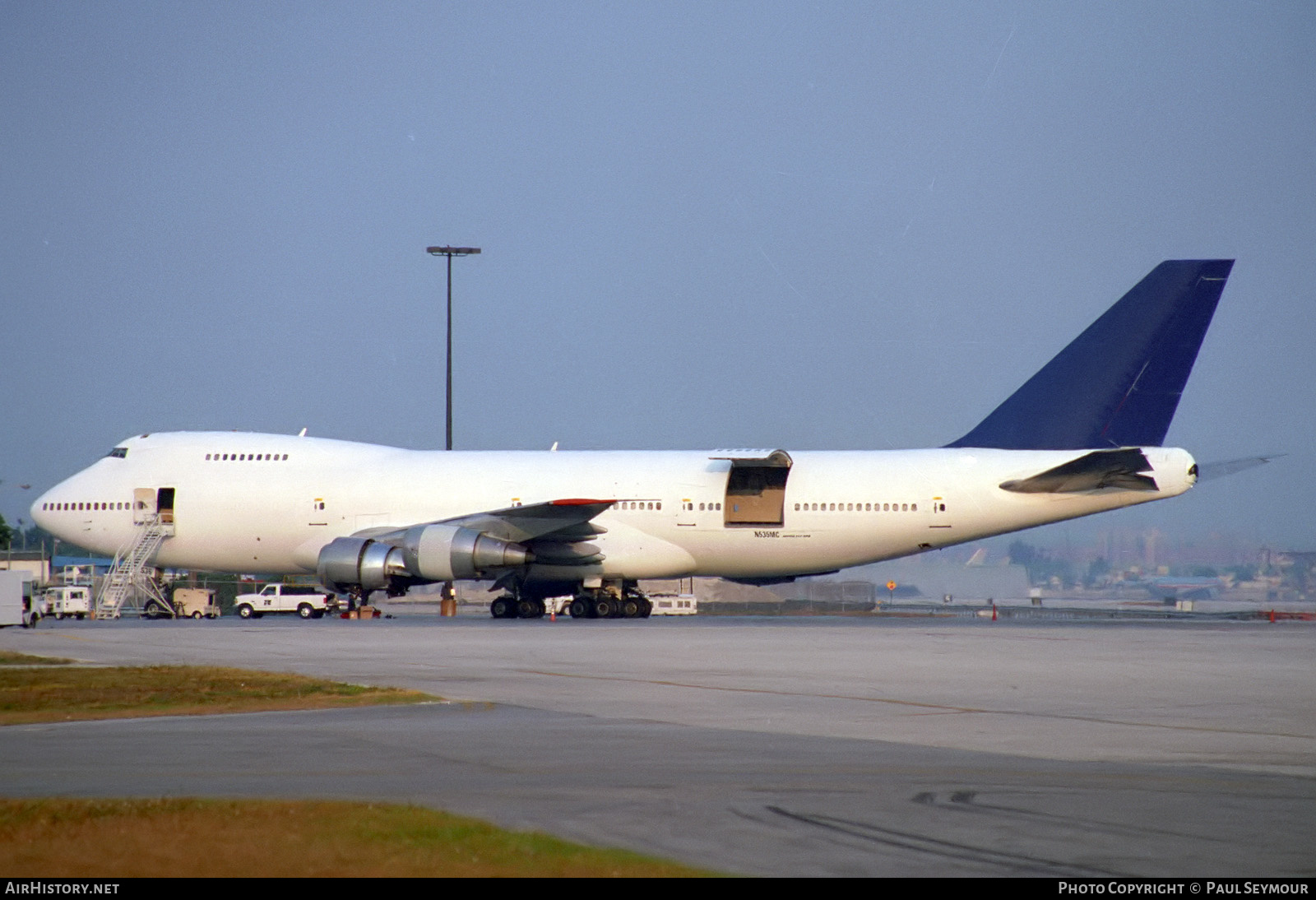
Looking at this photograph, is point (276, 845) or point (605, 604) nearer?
point (276, 845)

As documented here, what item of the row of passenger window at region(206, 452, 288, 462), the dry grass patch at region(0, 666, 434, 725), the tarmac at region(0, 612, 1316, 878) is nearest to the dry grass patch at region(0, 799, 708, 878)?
the tarmac at region(0, 612, 1316, 878)

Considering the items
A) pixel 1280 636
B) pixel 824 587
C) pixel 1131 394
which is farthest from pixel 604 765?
pixel 824 587

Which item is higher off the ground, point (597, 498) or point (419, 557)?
point (597, 498)

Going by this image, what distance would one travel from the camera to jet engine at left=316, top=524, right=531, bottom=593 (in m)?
36.9

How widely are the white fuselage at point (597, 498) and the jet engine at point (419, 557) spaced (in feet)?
7.39

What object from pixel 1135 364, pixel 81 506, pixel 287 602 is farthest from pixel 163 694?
pixel 287 602

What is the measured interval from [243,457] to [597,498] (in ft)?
34.4

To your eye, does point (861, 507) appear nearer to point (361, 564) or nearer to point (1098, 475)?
point (1098, 475)

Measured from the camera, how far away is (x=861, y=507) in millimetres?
37969

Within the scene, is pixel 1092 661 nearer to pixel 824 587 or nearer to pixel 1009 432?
pixel 1009 432

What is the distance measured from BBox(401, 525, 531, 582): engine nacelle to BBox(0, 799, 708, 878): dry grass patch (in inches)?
1112

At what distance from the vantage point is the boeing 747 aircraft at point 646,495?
121 feet

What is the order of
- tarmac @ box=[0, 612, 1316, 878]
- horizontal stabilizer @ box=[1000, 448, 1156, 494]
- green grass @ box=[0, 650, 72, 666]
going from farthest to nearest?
horizontal stabilizer @ box=[1000, 448, 1156, 494] < green grass @ box=[0, 650, 72, 666] < tarmac @ box=[0, 612, 1316, 878]

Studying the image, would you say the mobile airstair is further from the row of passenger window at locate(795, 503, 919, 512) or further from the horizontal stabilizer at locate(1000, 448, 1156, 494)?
the horizontal stabilizer at locate(1000, 448, 1156, 494)
